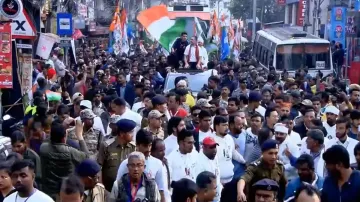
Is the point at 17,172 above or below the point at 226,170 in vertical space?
above

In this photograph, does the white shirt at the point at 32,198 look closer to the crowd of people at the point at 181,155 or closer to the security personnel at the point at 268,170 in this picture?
the crowd of people at the point at 181,155

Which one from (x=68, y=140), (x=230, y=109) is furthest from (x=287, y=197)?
(x=230, y=109)

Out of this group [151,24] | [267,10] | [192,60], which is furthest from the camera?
[267,10]

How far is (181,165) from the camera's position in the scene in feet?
35.1

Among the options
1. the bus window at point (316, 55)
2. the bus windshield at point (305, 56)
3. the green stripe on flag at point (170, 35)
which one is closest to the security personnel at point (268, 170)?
the green stripe on flag at point (170, 35)

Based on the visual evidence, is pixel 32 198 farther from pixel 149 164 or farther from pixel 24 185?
pixel 149 164

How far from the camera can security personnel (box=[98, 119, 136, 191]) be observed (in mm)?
10656

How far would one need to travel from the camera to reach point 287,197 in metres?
9.23

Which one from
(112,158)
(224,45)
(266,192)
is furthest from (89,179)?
(224,45)

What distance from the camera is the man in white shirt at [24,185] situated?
8.11 metres

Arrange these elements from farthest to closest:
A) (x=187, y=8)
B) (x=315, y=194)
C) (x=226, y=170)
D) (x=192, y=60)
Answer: (x=187, y=8), (x=192, y=60), (x=226, y=170), (x=315, y=194)

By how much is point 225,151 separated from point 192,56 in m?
14.6

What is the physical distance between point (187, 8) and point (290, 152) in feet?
111

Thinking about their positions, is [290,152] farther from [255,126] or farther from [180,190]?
[180,190]
